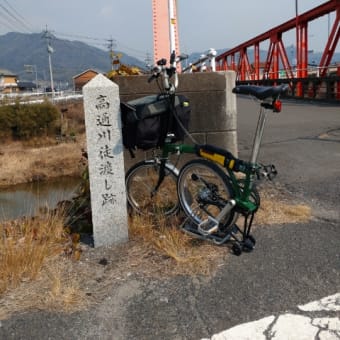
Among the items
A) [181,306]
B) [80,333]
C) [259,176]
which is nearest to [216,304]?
[181,306]

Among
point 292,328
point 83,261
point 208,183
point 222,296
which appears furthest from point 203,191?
point 292,328

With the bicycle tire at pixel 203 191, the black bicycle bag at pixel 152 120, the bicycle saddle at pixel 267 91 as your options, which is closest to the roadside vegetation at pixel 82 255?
the bicycle tire at pixel 203 191

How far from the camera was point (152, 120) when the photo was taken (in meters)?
3.17

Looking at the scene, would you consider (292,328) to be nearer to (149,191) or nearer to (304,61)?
(149,191)

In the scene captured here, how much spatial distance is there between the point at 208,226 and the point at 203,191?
0.32 metres

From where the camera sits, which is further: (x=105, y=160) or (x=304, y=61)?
(x=304, y=61)

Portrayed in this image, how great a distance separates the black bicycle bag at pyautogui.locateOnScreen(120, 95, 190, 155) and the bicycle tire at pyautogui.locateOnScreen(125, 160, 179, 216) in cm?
35

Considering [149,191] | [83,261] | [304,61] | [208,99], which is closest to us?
[83,261]

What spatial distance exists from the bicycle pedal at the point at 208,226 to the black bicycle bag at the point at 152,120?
2.70 ft

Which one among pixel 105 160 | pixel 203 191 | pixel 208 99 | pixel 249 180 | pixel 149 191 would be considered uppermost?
pixel 208 99

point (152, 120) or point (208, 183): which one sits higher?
point (152, 120)

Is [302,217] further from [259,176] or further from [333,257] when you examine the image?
[259,176]

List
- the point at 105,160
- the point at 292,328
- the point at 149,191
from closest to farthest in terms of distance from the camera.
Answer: the point at 292,328 < the point at 105,160 < the point at 149,191

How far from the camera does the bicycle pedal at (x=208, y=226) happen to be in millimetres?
3008
